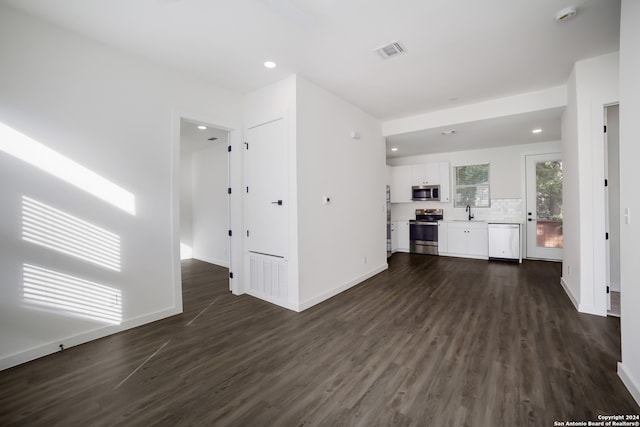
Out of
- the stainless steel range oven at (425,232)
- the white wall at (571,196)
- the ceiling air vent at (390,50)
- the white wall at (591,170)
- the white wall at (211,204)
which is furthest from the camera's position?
the stainless steel range oven at (425,232)

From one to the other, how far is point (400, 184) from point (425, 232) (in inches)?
59.4

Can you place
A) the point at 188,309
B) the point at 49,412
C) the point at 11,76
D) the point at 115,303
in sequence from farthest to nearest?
the point at 188,309 → the point at 115,303 → the point at 11,76 → the point at 49,412

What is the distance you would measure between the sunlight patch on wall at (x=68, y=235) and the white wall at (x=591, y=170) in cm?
531

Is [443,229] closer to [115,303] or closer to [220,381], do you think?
[220,381]

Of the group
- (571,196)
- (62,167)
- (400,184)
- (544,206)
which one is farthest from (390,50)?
(544,206)

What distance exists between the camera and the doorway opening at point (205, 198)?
6055mm

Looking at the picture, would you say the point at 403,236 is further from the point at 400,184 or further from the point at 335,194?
the point at 335,194

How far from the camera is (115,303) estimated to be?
2.86m

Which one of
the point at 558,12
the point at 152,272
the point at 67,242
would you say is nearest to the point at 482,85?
the point at 558,12

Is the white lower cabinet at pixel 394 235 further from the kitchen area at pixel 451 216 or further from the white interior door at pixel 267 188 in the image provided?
the white interior door at pixel 267 188

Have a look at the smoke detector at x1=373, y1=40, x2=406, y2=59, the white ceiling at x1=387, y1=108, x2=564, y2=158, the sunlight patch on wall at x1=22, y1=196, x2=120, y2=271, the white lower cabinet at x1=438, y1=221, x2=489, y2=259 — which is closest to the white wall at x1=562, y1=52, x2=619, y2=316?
the white ceiling at x1=387, y1=108, x2=564, y2=158

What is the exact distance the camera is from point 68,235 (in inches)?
101

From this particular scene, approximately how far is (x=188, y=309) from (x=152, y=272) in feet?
2.37

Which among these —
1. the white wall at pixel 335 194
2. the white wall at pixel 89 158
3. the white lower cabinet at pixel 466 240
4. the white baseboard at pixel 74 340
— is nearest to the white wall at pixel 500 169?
the white lower cabinet at pixel 466 240
